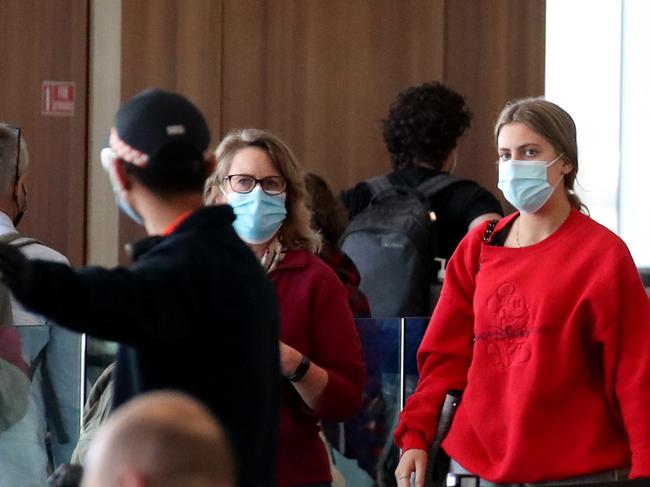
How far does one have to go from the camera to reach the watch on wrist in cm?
275

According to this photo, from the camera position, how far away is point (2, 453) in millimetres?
3354

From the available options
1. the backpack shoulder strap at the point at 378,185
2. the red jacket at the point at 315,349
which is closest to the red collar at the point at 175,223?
the red jacket at the point at 315,349

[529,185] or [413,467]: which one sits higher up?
[529,185]

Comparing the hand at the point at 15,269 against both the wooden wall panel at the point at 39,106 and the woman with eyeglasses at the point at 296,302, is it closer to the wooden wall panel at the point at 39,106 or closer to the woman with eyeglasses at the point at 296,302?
the woman with eyeglasses at the point at 296,302

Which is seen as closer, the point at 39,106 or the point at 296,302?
the point at 296,302

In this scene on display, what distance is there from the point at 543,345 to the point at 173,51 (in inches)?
142

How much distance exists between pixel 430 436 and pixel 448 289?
0.32 metres

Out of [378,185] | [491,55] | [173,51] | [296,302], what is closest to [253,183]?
[296,302]

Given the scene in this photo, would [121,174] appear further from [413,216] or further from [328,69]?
[328,69]

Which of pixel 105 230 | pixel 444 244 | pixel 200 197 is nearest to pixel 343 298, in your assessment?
pixel 200 197

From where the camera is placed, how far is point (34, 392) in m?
3.41

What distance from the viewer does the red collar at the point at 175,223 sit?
77.4 inches

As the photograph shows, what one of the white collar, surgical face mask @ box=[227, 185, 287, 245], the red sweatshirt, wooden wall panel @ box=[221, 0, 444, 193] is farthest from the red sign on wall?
the red sweatshirt

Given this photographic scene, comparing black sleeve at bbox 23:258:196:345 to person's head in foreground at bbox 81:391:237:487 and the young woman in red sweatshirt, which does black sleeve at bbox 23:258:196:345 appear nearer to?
person's head in foreground at bbox 81:391:237:487
